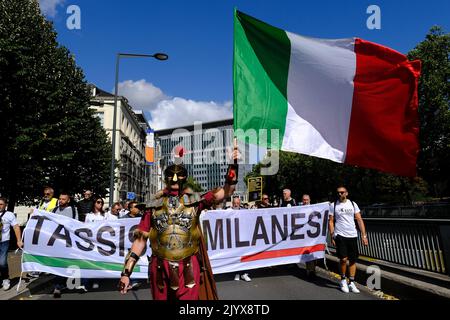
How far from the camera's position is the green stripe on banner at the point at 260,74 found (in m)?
5.62

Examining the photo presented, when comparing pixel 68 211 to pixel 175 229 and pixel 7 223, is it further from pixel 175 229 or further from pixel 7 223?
pixel 175 229

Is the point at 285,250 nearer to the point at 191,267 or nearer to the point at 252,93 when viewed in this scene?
the point at 252,93

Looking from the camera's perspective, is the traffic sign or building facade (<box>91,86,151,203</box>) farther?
building facade (<box>91,86,151,203</box>)

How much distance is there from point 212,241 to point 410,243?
13.1ft

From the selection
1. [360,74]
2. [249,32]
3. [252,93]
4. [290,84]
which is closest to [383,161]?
[360,74]

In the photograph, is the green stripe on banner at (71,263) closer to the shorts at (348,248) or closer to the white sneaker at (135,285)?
the white sneaker at (135,285)

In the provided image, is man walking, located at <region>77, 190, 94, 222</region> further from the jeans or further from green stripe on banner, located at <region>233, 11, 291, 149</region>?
green stripe on banner, located at <region>233, 11, 291, 149</region>

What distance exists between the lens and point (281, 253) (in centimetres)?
875

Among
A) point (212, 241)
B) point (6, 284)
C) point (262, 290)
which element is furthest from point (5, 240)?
point (262, 290)

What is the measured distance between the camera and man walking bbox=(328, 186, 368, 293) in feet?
23.5

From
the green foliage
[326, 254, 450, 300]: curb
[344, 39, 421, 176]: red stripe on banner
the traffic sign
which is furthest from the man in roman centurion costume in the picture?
the green foliage

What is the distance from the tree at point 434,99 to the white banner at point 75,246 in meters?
33.6

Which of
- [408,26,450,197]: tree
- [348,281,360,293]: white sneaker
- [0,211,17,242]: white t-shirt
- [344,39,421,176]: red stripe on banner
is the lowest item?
[348,281,360,293]: white sneaker

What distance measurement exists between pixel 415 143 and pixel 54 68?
675 inches
